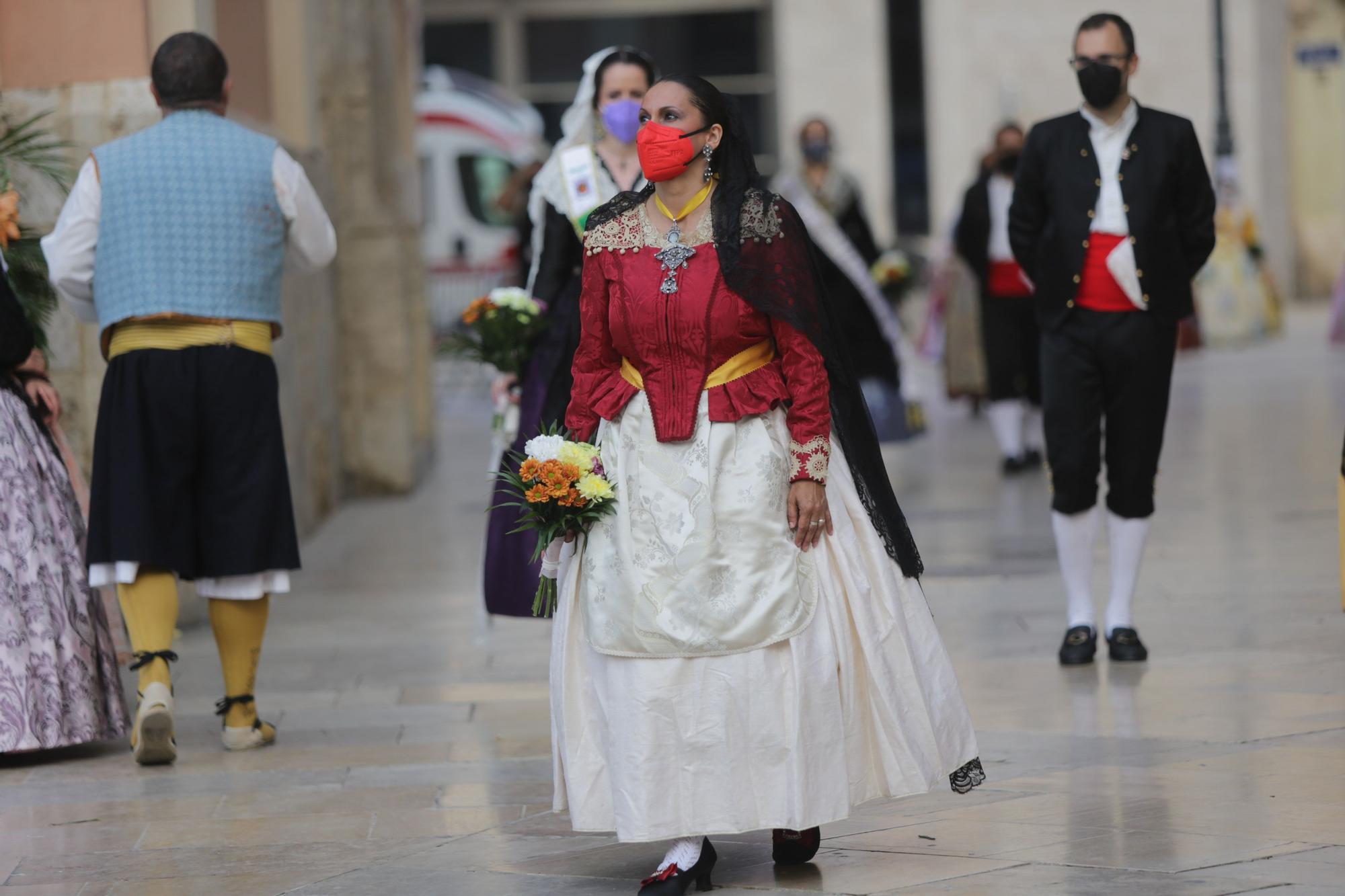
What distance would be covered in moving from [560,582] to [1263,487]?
7662 mm

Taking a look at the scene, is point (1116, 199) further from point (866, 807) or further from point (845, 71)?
point (845, 71)

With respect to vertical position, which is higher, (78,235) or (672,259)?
(78,235)

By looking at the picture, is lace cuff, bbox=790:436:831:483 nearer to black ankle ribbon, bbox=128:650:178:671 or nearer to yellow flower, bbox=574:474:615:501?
yellow flower, bbox=574:474:615:501

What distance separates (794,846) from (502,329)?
→ 270 cm

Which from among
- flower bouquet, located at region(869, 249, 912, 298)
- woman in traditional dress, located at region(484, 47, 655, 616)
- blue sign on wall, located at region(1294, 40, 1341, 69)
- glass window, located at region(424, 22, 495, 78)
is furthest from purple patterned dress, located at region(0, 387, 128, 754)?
blue sign on wall, located at region(1294, 40, 1341, 69)

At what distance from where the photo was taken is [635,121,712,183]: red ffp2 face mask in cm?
468

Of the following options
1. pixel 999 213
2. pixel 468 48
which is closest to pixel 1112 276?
pixel 999 213

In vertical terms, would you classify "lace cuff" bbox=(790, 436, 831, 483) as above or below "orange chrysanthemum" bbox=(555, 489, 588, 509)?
above

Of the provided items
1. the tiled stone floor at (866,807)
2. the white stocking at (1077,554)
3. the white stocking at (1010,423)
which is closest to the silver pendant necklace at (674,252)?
the tiled stone floor at (866,807)

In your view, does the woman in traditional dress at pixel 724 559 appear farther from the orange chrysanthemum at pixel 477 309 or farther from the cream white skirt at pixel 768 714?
the orange chrysanthemum at pixel 477 309

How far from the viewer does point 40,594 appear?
6.41 meters

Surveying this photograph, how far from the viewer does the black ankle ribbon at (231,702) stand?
6.55 meters

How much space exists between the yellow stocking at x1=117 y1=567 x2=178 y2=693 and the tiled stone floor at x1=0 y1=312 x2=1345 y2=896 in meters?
0.31

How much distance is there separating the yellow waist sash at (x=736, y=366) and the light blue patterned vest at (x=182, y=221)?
6.39ft
